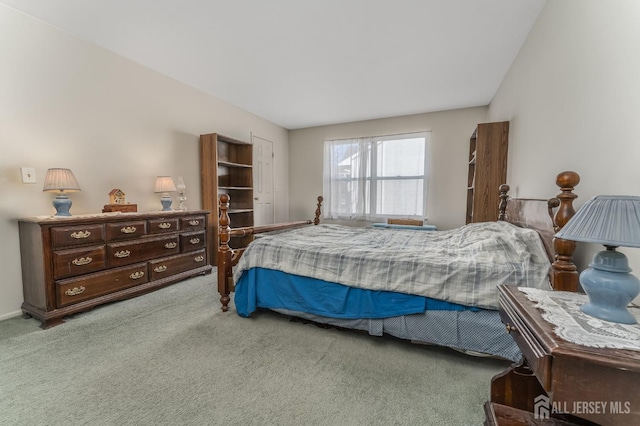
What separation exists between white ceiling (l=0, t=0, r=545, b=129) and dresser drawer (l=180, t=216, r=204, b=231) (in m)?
1.74

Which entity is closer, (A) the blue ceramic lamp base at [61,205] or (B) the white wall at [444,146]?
(A) the blue ceramic lamp base at [61,205]

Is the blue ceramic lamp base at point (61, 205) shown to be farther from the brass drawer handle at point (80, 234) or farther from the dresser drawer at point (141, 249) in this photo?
the dresser drawer at point (141, 249)

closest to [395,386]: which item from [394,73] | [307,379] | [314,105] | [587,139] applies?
[307,379]

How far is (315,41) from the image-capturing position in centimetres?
251

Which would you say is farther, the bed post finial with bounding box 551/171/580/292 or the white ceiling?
the white ceiling

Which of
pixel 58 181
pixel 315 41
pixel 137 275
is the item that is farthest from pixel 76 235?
pixel 315 41

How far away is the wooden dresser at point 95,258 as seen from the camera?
2074 millimetres

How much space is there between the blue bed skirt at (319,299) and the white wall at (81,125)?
187cm

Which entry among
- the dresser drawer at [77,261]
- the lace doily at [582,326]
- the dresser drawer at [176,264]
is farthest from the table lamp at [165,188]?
the lace doily at [582,326]

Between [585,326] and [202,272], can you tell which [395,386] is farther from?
[202,272]

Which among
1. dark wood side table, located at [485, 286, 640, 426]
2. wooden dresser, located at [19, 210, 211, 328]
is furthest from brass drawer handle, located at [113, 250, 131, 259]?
dark wood side table, located at [485, 286, 640, 426]

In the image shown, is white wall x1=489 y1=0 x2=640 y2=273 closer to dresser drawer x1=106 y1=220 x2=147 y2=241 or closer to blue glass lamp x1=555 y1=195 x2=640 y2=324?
blue glass lamp x1=555 y1=195 x2=640 y2=324

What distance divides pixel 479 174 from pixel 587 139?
5.27 ft

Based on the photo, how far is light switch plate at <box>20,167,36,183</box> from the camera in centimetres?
221
